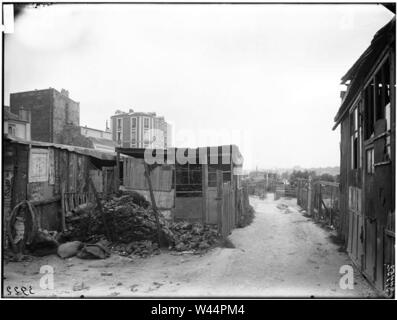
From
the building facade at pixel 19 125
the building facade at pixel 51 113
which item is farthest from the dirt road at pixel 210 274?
the building facade at pixel 51 113

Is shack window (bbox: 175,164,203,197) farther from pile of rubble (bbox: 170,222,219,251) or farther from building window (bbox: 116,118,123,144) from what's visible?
building window (bbox: 116,118,123,144)

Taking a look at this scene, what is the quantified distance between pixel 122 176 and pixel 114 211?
142 inches

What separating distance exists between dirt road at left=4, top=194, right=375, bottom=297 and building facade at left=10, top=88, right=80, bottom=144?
371cm

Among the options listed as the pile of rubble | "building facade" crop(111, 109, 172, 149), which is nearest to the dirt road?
the pile of rubble

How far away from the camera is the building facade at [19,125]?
559 cm

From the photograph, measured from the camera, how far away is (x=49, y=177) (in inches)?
318

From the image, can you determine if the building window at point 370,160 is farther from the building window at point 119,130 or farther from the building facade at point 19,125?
the building window at point 119,130

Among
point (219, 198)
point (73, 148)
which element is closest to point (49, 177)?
point (73, 148)

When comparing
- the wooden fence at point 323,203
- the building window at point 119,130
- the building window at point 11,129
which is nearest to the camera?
the building window at point 11,129

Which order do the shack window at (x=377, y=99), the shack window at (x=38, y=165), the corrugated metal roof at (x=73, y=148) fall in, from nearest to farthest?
the shack window at (x=377, y=99)
the corrugated metal roof at (x=73, y=148)
the shack window at (x=38, y=165)

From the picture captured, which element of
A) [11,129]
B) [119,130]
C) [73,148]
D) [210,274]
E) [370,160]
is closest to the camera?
[370,160]

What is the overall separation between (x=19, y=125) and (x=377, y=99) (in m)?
7.81

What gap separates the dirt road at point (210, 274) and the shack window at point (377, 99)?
3.01 meters

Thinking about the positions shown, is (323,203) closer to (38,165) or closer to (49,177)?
(49,177)
